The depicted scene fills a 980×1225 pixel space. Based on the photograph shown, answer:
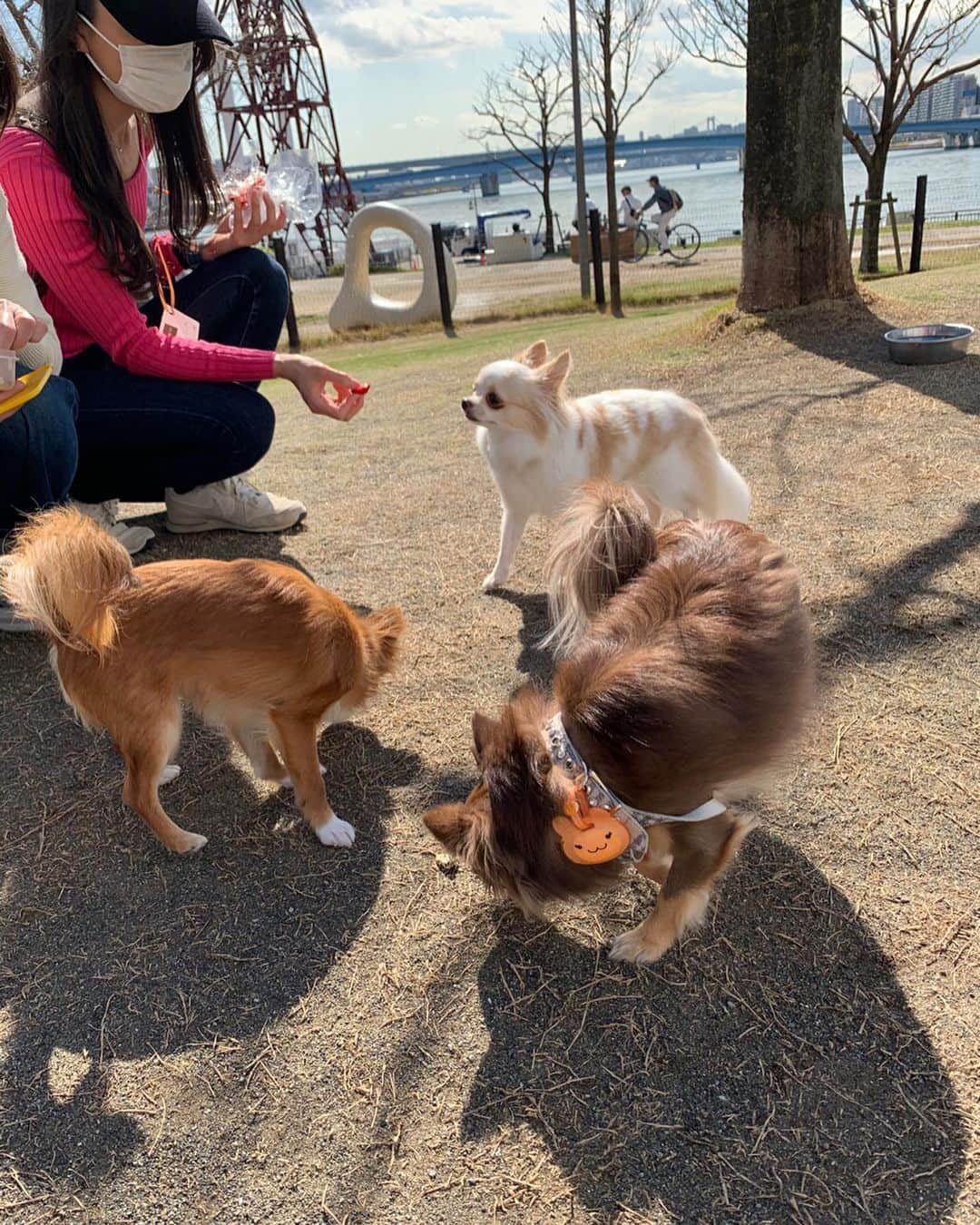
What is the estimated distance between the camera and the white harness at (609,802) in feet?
5.27

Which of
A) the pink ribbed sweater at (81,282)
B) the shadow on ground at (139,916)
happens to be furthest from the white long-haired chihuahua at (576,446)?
the shadow on ground at (139,916)

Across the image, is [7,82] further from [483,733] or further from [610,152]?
[610,152]

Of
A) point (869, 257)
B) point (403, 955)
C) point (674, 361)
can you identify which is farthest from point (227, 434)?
point (869, 257)

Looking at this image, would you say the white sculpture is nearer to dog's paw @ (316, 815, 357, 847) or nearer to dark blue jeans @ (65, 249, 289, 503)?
dark blue jeans @ (65, 249, 289, 503)

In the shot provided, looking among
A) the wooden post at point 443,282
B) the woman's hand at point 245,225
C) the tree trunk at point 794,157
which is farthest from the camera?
the wooden post at point 443,282

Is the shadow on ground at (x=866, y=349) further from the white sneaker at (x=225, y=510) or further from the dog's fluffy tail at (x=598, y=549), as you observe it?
the white sneaker at (x=225, y=510)

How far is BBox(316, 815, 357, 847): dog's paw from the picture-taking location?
2.18 m

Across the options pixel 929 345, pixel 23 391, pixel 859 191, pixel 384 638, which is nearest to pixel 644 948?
pixel 384 638

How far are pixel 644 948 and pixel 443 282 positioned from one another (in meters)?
12.6

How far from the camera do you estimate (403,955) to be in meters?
1.87

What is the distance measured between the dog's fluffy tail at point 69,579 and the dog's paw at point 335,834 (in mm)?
707

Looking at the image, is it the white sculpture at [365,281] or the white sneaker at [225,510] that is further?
the white sculpture at [365,281]

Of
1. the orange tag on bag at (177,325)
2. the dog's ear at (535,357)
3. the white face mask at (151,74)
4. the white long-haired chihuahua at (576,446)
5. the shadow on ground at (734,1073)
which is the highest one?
the white face mask at (151,74)

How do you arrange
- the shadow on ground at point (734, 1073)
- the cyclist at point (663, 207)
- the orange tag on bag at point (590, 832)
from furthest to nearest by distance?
the cyclist at point (663, 207), the orange tag on bag at point (590, 832), the shadow on ground at point (734, 1073)
